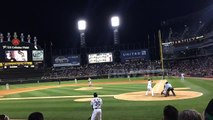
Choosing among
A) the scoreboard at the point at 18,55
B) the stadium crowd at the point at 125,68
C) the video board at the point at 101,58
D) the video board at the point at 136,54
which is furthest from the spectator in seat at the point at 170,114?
the video board at the point at 136,54

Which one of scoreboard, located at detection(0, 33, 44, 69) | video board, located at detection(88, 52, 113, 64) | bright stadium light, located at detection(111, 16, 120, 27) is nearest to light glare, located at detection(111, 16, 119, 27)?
bright stadium light, located at detection(111, 16, 120, 27)

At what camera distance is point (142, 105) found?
20.6m

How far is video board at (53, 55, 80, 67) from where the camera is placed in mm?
83688

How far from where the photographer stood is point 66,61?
274 feet

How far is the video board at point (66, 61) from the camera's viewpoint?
3295 inches

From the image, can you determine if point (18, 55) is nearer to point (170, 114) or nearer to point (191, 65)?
point (191, 65)

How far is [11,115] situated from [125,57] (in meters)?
64.7

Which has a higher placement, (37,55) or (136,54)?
(136,54)

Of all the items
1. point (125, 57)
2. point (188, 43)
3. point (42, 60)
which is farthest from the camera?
point (125, 57)

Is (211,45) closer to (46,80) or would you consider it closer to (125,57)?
(125,57)

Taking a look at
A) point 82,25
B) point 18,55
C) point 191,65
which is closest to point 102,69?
point 82,25

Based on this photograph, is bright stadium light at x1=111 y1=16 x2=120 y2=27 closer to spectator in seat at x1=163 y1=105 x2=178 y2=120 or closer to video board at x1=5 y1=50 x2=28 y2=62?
video board at x1=5 y1=50 x2=28 y2=62

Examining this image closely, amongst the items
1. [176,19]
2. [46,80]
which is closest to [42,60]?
[46,80]

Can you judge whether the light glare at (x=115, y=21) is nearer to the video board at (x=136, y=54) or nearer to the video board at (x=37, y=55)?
the video board at (x=136, y=54)
